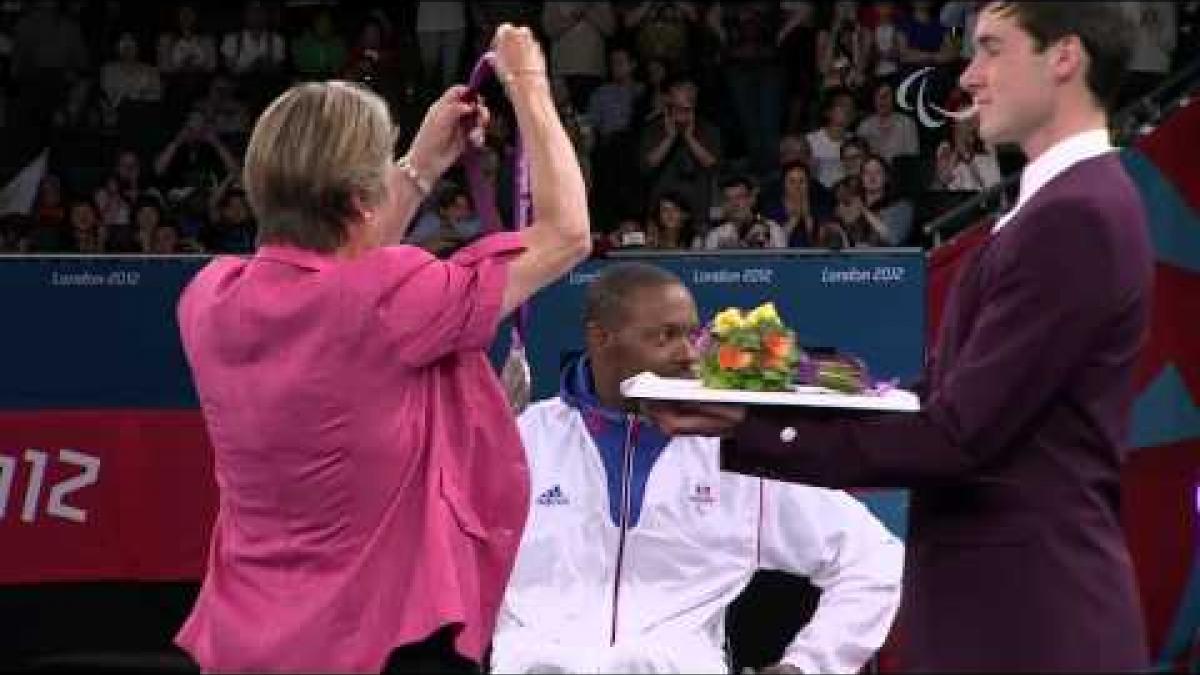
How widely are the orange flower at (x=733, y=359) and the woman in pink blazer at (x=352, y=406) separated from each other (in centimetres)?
30

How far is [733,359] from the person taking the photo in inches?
138

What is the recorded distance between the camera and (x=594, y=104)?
13.1 meters

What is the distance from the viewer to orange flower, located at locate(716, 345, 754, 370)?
348 centimetres

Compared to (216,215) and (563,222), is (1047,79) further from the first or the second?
(216,215)

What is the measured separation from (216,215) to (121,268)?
400 cm

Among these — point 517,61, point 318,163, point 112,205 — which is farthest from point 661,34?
point 318,163

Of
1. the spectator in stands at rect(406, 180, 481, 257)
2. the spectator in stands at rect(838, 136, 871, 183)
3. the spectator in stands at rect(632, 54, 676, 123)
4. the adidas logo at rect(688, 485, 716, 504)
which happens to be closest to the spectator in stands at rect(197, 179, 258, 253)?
the spectator in stands at rect(406, 180, 481, 257)

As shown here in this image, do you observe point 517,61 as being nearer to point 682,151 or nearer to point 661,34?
point 682,151

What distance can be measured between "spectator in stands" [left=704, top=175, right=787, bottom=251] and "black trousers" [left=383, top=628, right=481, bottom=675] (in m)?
6.43

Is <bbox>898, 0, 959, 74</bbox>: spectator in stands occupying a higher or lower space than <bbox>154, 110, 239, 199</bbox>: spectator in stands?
higher

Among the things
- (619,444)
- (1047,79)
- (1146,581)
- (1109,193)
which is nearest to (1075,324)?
(1109,193)

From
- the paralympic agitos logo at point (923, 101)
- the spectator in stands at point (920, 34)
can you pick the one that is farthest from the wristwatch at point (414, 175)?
the spectator in stands at point (920, 34)

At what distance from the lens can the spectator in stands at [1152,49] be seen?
492 inches

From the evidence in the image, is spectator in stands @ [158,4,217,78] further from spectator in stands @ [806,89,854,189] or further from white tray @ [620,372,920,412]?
white tray @ [620,372,920,412]
